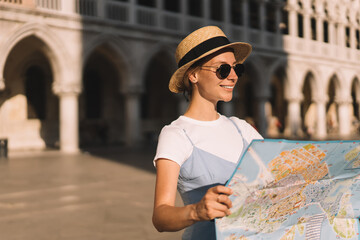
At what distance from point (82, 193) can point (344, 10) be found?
26.3 meters

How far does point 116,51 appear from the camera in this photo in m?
16.1

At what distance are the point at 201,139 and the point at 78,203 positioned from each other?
4768 mm

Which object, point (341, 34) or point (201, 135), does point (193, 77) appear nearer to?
point (201, 135)

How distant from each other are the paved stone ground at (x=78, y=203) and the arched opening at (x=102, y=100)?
1003 centimetres

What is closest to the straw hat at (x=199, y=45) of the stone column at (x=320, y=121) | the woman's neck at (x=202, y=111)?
the woman's neck at (x=202, y=111)

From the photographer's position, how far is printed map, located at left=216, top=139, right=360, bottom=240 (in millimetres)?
1165

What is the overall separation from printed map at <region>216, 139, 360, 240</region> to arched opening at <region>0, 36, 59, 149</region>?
15.9 metres

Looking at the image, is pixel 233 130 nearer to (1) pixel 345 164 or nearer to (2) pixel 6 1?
(1) pixel 345 164

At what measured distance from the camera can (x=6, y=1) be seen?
13.1 metres

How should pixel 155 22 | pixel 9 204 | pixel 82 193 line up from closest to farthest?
1. pixel 9 204
2. pixel 82 193
3. pixel 155 22

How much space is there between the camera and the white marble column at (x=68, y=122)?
14516 millimetres

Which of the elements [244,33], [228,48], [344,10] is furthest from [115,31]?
[344,10]

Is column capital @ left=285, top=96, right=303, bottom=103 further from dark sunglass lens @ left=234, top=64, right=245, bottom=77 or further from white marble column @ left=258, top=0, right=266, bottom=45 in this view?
dark sunglass lens @ left=234, top=64, right=245, bottom=77

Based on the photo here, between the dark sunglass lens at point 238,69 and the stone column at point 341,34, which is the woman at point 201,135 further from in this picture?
the stone column at point 341,34
